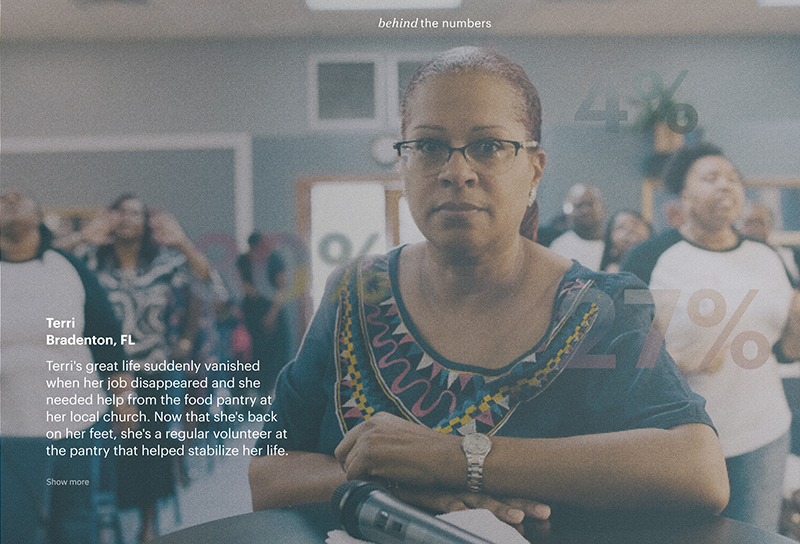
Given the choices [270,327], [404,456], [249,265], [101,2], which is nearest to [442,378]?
A: [404,456]

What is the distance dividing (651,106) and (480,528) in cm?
103

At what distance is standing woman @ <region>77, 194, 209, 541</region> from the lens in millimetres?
1361

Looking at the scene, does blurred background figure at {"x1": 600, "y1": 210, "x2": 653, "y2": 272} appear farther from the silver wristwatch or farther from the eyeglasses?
the silver wristwatch

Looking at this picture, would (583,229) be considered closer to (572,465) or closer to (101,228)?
(572,465)

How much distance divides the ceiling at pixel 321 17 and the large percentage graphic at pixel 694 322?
0.63 m

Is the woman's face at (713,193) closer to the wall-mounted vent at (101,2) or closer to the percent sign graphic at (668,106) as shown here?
the percent sign graphic at (668,106)

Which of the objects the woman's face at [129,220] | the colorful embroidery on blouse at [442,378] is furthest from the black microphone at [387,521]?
the woman's face at [129,220]

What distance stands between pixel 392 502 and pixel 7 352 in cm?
111

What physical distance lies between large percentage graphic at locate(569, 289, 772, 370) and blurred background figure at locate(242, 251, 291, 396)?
66cm

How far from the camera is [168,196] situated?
137 cm

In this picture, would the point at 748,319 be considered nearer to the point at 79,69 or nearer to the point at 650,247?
the point at 650,247

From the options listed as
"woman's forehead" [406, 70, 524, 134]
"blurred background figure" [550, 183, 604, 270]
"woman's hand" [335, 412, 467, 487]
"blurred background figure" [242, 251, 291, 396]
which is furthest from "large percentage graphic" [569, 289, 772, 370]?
"blurred background figure" [242, 251, 291, 396]

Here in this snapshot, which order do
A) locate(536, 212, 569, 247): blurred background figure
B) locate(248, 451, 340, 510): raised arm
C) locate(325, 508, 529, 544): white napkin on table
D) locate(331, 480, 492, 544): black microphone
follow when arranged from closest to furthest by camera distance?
locate(331, 480, 492, 544): black microphone, locate(325, 508, 529, 544): white napkin on table, locate(248, 451, 340, 510): raised arm, locate(536, 212, 569, 247): blurred background figure

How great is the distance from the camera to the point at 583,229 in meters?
1.34
